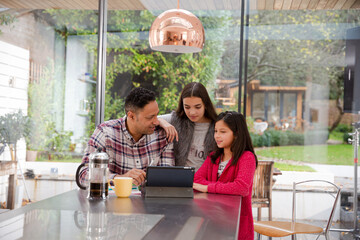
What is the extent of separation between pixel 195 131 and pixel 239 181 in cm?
69

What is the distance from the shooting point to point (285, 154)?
5301 mm

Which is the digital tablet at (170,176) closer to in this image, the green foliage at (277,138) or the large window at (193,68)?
the large window at (193,68)

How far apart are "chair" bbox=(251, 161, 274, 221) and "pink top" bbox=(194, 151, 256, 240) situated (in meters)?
2.32

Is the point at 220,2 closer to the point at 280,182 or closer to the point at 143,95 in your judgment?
the point at 280,182

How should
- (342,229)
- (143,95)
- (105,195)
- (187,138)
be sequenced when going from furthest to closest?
(342,229), (187,138), (143,95), (105,195)

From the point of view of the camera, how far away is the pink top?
248cm

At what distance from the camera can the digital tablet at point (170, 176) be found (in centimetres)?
225

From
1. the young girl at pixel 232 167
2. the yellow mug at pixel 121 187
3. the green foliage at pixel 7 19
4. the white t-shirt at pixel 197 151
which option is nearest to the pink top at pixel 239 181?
the young girl at pixel 232 167

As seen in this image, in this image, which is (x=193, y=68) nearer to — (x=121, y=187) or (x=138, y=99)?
(x=138, y=99)

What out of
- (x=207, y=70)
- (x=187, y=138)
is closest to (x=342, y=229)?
(x=207, y=70)

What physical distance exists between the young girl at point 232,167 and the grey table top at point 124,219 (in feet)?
0.86

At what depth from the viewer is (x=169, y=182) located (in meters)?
2.28

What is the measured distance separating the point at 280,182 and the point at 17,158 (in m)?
3.03

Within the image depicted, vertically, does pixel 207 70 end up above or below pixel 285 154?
above
